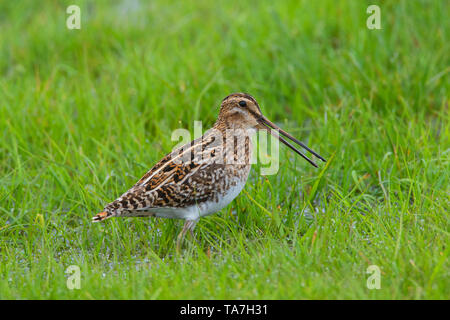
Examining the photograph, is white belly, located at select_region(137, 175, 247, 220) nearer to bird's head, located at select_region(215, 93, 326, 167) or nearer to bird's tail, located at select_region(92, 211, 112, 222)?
bird's tail, located at select_region(92, 211, 112, 222)

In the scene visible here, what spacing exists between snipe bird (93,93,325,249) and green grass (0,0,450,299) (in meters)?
0.25

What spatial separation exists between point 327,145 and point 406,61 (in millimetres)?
1811

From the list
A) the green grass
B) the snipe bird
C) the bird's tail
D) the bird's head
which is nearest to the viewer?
the green grass

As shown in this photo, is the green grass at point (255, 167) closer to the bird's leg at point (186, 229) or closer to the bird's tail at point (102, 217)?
the bird's leg at point (186, 229)

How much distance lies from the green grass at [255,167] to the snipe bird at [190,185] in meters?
0.25

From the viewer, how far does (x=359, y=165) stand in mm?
5777

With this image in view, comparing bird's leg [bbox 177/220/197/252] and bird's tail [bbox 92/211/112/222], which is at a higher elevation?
bird's tail [bbox 92/211/112/222]

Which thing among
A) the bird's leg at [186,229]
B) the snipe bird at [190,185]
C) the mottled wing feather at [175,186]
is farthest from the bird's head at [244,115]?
the bird's leg at [186,229]

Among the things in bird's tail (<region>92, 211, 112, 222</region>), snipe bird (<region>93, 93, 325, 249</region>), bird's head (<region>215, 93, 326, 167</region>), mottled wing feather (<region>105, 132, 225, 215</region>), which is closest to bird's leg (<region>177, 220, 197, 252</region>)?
snipe bird (<region>93, 93, 325, 249</region>)

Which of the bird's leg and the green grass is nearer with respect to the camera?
the green grass

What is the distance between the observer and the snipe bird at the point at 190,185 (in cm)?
473

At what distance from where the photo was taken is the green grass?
4242 millimetres

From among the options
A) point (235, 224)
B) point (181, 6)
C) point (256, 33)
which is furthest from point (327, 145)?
point (181, 6)
